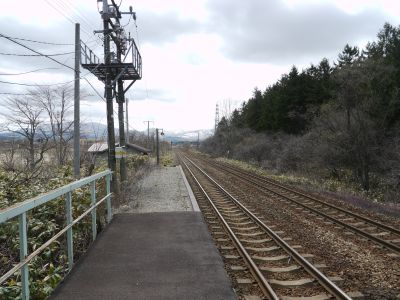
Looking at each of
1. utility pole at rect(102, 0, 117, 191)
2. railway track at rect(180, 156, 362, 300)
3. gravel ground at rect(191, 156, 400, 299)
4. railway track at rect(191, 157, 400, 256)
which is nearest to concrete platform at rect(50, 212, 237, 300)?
railway track at rect(180, 156, 362, 300)

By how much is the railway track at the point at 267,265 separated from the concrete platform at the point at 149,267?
49 cm

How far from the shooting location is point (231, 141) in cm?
6488

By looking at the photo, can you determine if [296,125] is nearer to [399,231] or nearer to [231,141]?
[231,141]

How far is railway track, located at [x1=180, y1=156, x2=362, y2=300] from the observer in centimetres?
563

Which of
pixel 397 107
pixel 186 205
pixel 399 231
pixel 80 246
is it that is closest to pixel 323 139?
pixel 397 107

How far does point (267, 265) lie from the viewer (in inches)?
282

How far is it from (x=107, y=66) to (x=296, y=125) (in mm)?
32095

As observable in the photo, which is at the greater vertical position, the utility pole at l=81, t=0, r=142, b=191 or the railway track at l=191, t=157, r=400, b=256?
the utility pole at l=81, t=0, r=142, b=191

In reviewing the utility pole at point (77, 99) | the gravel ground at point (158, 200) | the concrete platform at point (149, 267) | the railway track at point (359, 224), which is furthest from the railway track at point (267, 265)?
the utility pole at point (77, 99)

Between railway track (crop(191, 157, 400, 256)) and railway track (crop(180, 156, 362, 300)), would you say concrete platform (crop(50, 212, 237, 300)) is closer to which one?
railway track (crop(180, 156, 362, 300))

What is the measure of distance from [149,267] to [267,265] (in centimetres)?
227

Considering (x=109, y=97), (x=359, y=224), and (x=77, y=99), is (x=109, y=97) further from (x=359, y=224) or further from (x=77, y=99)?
(x=359, y=224)

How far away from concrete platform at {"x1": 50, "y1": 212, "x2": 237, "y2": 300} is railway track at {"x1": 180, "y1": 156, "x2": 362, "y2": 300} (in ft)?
1.62

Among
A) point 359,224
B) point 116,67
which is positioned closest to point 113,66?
point 116,67
